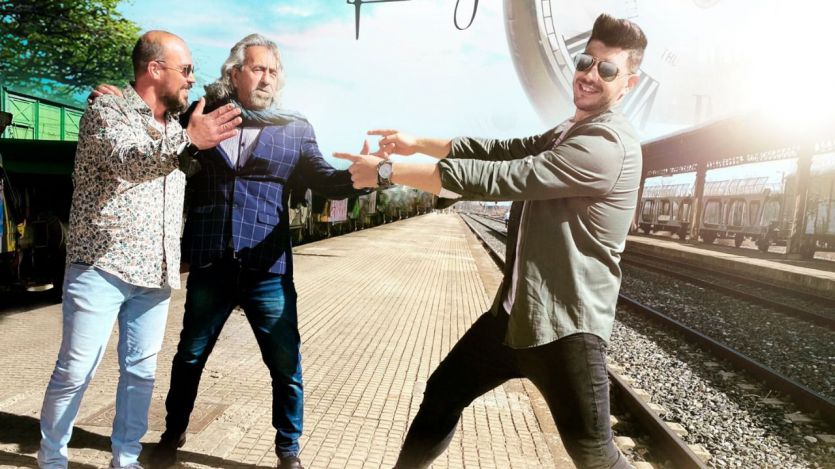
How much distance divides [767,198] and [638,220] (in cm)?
1492

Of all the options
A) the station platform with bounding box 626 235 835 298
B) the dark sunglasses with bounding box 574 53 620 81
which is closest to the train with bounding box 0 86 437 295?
the dark sunglasses with bounding box 574 53 620 81

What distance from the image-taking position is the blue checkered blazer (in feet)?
8.64

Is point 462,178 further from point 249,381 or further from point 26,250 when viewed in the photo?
point 26,250

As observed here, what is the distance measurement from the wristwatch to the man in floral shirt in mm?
590

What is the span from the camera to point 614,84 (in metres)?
2.00

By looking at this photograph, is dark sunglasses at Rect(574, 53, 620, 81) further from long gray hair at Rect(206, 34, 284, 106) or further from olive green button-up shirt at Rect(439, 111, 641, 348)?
long gray hair at Rect(206, 34, 284, 106)

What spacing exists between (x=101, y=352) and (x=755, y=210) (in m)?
29.6

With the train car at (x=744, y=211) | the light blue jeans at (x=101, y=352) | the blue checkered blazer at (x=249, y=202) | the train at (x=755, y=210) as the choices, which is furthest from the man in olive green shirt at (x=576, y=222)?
the train car at (x=744, y=211)

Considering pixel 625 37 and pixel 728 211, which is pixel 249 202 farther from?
pixel 728 211

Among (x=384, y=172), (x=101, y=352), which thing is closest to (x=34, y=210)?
(x=101, y=352)

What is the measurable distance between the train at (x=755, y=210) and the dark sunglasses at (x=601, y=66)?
20747 mm

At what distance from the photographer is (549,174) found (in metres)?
1.84

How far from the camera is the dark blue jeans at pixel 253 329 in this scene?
268 centimetres

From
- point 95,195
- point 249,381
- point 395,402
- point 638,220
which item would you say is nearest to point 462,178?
point 95,195
